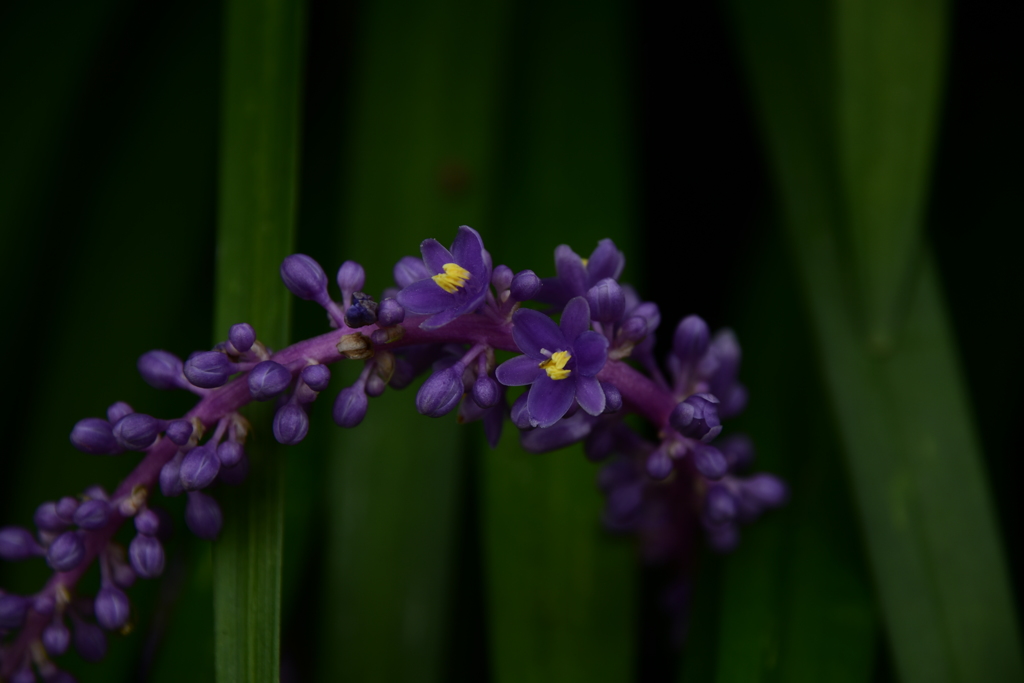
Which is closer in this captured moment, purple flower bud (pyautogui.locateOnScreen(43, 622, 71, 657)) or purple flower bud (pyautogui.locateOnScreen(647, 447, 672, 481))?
purple flower bud (pyautogui.locateOnScreen(43, 622, 71, 657))

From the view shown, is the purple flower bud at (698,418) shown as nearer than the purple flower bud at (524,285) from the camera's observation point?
No

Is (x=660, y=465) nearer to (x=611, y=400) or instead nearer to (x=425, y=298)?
(x=611, y=400)

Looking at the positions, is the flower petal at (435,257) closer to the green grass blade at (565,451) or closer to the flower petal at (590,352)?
the flower petal at (590,352)

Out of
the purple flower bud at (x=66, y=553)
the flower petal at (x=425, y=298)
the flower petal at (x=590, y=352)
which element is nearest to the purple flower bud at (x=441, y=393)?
the flower petal at (x=425, y=298)

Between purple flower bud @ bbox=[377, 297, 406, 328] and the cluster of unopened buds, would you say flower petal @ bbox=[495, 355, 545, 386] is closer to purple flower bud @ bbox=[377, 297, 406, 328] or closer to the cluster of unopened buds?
the cluster of unopened buds

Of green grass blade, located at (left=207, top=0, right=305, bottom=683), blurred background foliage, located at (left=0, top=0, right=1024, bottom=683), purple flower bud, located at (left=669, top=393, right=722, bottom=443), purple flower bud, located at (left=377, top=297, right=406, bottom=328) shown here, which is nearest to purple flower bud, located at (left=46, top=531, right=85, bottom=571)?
green grass blade, located at (left=207, top=0, right=305, bottom=683)

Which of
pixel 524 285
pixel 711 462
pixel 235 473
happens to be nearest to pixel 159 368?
pixel 235 473

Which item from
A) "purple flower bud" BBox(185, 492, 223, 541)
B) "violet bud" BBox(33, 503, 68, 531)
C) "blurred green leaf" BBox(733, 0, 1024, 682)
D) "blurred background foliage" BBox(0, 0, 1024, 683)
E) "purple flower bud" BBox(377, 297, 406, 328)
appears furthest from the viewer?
"blurred background foliage" BBox(0, 0, 1024, 683)
